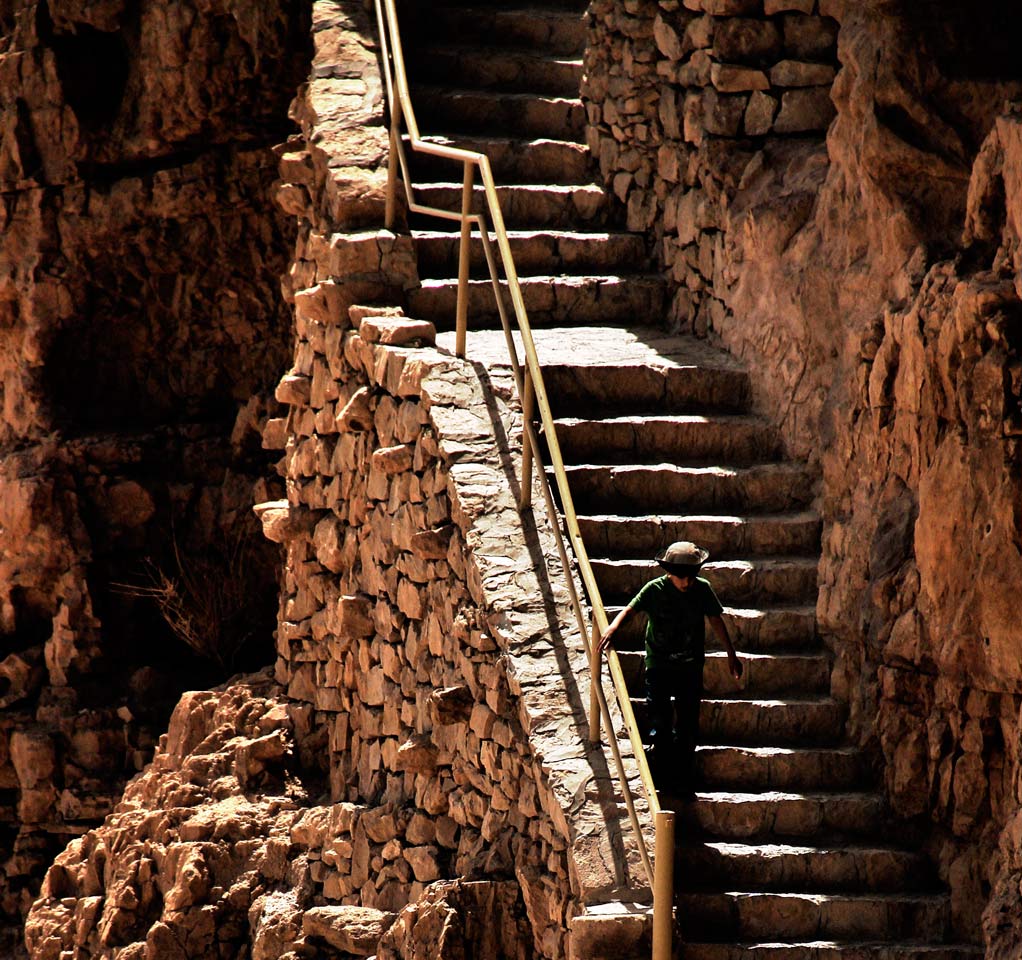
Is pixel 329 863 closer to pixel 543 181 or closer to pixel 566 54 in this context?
pixel 543 181

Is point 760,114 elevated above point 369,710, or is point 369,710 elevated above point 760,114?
point 760,114

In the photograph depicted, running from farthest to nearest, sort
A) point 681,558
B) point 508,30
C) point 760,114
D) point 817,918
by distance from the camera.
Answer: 1. point 508,30
2. point 760,114
3. point 681,558
4. point 817,918

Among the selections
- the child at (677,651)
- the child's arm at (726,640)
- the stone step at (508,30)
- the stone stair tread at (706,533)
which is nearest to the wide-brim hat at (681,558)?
the child at (677,651)

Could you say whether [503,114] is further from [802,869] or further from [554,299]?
[802,869]

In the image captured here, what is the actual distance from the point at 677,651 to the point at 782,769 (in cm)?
78

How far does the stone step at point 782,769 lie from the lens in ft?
28.8

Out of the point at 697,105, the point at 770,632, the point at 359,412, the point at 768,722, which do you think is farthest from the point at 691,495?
the point at 697,105

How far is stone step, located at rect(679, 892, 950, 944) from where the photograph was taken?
8289 millimetres

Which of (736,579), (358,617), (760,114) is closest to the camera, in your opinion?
(736,579)

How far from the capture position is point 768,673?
9148 millimetres

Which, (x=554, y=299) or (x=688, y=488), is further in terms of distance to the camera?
(x=554, y=299)

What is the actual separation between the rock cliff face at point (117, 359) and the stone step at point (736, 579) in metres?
5.25

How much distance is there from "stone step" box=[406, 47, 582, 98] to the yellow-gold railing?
69cm

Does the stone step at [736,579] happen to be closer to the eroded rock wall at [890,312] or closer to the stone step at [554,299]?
the eroded rock wall at [890,312]
